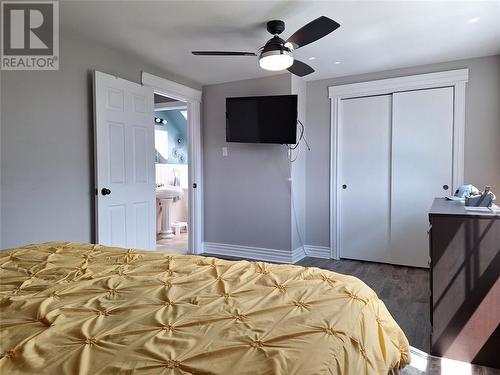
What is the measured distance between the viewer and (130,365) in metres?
0.80

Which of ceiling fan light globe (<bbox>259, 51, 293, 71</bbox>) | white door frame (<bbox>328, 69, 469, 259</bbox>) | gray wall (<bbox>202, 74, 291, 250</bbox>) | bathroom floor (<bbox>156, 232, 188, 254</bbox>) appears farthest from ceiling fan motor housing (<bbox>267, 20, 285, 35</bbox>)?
bathroom floor (<bbox>156, 232, 188, 254</bbox>)

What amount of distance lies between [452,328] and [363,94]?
2.86 meters

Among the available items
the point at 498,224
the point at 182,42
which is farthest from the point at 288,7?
the point at 498,224

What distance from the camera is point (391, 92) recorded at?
3932 millimetres

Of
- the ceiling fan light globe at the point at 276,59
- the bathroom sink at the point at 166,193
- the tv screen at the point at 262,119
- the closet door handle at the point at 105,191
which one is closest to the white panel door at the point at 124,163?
the closet door handle at the point at 105,191

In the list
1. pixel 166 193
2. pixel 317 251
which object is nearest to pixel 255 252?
pixel 317 251

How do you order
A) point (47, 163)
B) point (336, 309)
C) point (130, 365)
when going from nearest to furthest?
point (130, 365) < point (336, 309) < point (47, 163)

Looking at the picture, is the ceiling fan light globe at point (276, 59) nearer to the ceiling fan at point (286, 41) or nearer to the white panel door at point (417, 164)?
the ceiling fan at point (286, 41)

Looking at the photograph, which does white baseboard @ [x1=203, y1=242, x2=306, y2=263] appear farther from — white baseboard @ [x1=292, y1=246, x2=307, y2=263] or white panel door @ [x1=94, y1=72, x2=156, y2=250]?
white panel door @ [x1=94, y1=72, x2=156, y2=250]

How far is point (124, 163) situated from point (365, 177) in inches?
109

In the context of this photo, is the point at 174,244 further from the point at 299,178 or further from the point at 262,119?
the point at 262,119

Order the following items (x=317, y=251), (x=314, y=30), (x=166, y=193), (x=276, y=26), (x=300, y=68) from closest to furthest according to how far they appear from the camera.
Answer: (x=314, y=30)
(x=276, y=26)
(x=300, y=68)
(x=317, y=251)
(x=166, y=193)

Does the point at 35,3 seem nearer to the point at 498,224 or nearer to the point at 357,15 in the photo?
the point at 357,15

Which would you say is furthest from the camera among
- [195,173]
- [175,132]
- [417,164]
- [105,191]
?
[175,132]
